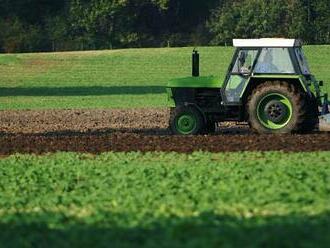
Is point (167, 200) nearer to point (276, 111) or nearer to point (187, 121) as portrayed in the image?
point (276, 111)

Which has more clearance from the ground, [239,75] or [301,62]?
[301,62]

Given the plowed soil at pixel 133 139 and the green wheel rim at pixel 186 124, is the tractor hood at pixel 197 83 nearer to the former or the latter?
the green wheel rim at pixel 186 124

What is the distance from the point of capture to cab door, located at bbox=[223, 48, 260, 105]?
18.1m

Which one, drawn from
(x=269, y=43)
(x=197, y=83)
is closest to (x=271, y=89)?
(x=269, y=43)

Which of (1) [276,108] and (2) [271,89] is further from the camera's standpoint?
(1) [276,108]

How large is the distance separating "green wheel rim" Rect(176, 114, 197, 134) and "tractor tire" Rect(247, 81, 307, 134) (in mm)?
1239

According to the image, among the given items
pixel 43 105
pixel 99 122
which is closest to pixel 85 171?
pixel 99 122

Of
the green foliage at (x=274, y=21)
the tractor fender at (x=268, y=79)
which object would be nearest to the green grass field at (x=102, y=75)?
the green foliage at (x=274, y=21)

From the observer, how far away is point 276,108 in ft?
59.0

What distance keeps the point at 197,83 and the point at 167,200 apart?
29.4 feet

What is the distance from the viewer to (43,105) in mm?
34125

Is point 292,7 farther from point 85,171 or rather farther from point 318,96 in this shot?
point 85,171

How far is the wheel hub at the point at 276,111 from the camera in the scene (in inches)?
706

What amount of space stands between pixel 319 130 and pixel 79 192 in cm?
915
